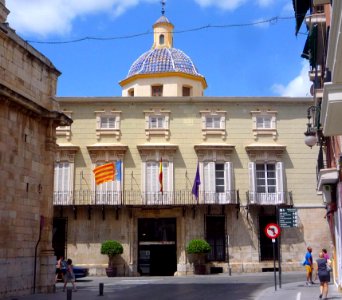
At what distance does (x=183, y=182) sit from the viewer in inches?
1251

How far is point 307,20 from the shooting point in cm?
1762

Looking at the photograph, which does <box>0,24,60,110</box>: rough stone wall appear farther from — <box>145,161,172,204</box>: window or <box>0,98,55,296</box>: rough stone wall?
<box>145,161,172,204</box>: window

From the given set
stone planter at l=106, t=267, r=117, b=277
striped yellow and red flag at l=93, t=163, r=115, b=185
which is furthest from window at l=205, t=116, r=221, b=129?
stone planter at l=106, t=267, r=117, b=277

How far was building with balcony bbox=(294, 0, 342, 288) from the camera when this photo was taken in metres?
7.18

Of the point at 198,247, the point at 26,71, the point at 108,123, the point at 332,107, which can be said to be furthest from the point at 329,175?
the point at 108,123

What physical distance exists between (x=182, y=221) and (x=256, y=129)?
7.28 meters

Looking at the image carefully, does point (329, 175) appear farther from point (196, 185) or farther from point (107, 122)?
point (107, 122)

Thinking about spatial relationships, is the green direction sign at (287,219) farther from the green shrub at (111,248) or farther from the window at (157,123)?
the window at (157,123)

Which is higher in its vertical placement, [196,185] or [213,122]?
[213,122]

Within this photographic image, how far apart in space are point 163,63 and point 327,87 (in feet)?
105

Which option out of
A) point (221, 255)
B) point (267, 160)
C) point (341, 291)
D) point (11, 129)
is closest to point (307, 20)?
point (341, 291)

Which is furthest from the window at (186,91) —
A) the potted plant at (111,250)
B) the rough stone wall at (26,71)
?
the rough stone wall at (26,71)

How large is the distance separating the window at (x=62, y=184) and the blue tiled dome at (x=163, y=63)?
1028 cm

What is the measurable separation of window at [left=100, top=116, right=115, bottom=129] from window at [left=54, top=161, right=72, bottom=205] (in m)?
3.20
